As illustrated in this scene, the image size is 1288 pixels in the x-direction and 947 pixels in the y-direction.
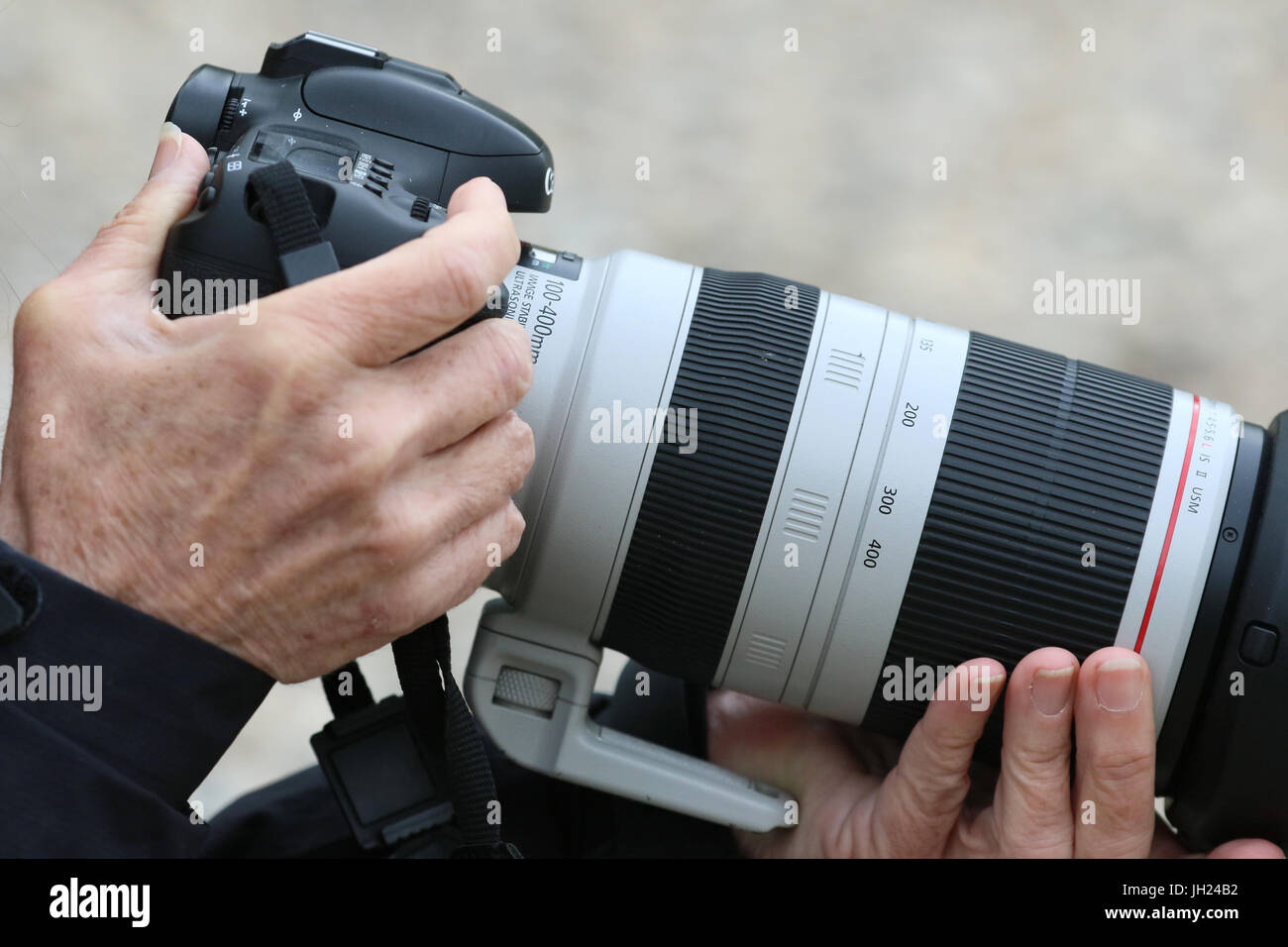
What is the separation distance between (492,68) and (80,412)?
1.81 meters

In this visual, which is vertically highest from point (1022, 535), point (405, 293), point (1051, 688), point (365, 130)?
point (365, 130)

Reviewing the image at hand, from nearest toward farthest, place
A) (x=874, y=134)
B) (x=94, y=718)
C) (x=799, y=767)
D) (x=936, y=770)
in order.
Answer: (x=94, y=718) < (x=936, y=770) < (x=799, y=767) < (x=874, y=134)

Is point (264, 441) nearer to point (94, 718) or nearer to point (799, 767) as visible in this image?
point (94, 718)

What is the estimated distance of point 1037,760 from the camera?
88 centimetres

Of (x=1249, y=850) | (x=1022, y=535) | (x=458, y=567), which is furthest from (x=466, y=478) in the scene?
(x=1249, y=850)

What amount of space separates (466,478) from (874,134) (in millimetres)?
1820

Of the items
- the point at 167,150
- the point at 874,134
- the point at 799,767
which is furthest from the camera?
the point at 874,134

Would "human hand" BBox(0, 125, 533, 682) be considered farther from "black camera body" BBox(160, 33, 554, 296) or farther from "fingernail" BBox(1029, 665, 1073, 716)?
"fingernail" BBox(1029, 665, 1073, 716)

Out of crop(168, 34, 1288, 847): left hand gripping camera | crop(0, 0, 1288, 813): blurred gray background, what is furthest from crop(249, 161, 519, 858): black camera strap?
crop(0, 0, 1288, 813): blurred gray background

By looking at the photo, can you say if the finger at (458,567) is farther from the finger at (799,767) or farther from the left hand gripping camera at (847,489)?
the finger at (799,767)

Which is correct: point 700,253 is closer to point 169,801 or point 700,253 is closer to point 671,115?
point 671,115

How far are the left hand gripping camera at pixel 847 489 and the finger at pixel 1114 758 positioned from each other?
0.13 ft

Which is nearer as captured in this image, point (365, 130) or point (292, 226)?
point (292, 226)

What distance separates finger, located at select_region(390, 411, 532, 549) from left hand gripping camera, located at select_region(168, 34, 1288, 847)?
0.10m
